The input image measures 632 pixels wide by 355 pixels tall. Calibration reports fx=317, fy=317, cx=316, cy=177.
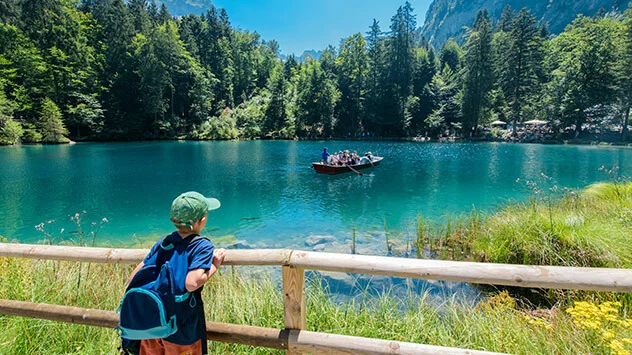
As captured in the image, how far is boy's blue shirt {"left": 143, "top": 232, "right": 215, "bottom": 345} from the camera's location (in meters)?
1.85

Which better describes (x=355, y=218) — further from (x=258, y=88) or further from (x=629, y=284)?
(x=258, y=88)

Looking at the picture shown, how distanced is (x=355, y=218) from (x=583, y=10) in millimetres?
173981

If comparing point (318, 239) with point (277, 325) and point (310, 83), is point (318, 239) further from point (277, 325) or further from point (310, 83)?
point (310, 83)

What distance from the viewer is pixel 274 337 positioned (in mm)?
2156

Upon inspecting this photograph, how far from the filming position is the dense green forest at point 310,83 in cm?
4538

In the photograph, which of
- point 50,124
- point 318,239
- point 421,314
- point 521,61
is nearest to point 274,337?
point 421,314

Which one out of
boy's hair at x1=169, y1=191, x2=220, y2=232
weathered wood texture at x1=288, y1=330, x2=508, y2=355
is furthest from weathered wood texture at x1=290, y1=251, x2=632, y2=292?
boy's hair at x1=169, y1=191, x2=220, y2=232

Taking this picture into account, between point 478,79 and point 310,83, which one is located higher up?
point 310,83

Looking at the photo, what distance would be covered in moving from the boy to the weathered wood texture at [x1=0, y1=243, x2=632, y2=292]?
0.88 feet

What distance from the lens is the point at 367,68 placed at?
64.8 metres

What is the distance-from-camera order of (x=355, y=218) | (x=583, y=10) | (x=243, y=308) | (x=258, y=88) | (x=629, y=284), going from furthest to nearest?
(x=583, y=10) → (x=258, y=88) → (x=355, y=218) → (x=243, y=308) → (x=629, y=284)

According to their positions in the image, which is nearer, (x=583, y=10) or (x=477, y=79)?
(x=477, y=79)

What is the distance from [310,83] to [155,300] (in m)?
64.1

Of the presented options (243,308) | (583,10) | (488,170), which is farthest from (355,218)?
(583,10)
